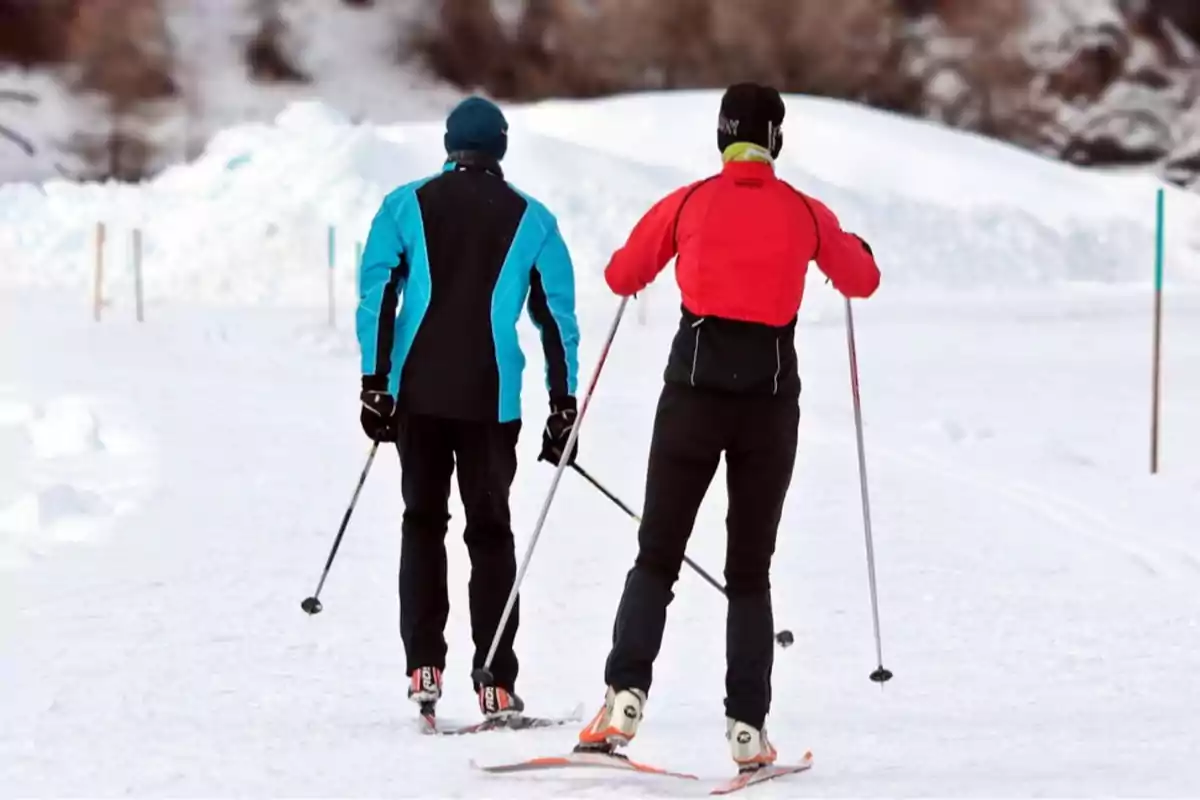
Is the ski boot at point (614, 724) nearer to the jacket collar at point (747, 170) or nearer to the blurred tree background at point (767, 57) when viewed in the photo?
the jacket collar at point (747, 170)

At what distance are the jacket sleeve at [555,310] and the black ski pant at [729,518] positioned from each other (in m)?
0.64

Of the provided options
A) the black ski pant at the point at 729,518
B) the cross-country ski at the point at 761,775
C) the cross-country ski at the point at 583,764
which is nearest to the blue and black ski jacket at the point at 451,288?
the black ski pant at the point at 729,518

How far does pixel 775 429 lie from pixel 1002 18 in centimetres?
6083

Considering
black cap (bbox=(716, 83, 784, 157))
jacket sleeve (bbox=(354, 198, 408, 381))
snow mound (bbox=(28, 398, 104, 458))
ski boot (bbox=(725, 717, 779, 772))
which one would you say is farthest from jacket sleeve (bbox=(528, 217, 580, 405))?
snow mound (bbox=(28, 398, 104, 458))

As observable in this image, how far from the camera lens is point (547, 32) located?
63.0 m

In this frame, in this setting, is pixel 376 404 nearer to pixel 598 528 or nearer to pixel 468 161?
pixel 468 161

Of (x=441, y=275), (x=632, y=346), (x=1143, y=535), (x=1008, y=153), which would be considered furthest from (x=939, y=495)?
(x=1008, y=153)

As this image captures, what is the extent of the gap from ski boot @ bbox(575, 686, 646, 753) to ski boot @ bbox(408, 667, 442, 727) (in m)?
0.86

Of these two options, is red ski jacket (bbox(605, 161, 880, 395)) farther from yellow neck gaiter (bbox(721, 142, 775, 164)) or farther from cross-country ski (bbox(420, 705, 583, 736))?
cross-country ski (bbox(420, 705, 583, 736))

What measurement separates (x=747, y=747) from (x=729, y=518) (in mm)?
502

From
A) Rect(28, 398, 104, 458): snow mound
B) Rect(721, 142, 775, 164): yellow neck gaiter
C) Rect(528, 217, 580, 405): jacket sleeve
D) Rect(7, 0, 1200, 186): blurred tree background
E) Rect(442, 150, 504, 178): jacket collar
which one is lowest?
Rect(28, 398, 104, 458): snow mound

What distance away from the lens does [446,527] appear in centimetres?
496

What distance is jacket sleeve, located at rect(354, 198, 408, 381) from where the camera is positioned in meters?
4.76

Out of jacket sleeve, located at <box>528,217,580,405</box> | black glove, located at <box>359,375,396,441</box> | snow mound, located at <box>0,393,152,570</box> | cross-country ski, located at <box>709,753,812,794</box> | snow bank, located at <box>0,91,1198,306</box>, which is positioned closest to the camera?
cross-country ski, located at <box>709,753,812,794</box>
